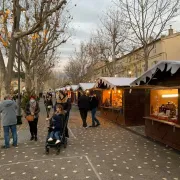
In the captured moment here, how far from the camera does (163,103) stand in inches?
377

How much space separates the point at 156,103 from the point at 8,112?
18.4 ft

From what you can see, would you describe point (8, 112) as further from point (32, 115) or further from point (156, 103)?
point (156, 103)

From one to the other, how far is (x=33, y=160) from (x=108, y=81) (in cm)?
836

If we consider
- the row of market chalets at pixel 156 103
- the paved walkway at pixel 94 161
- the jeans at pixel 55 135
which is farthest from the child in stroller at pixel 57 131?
the row of market chalets at pixel 156 103

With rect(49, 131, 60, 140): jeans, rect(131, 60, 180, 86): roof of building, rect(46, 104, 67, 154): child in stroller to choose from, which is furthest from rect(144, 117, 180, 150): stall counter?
rect(49, 131, 60, 140): jeans

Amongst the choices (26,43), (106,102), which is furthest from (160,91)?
(26,43)

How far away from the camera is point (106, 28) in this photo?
92.4ft

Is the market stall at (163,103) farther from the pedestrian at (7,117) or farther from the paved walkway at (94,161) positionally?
the pedestrian at (7,117)

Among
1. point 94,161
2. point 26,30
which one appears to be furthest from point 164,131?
point 26,30

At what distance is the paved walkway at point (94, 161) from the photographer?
5.68 m

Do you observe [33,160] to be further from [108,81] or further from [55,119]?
[108,81]

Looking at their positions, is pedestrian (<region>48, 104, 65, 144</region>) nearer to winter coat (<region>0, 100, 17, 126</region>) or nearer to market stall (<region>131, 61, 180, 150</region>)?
winter coat (<region>0, 100, 17, 126</region>)

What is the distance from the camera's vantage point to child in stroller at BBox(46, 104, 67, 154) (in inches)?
299

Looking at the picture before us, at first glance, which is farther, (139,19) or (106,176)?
A: (139,19)
